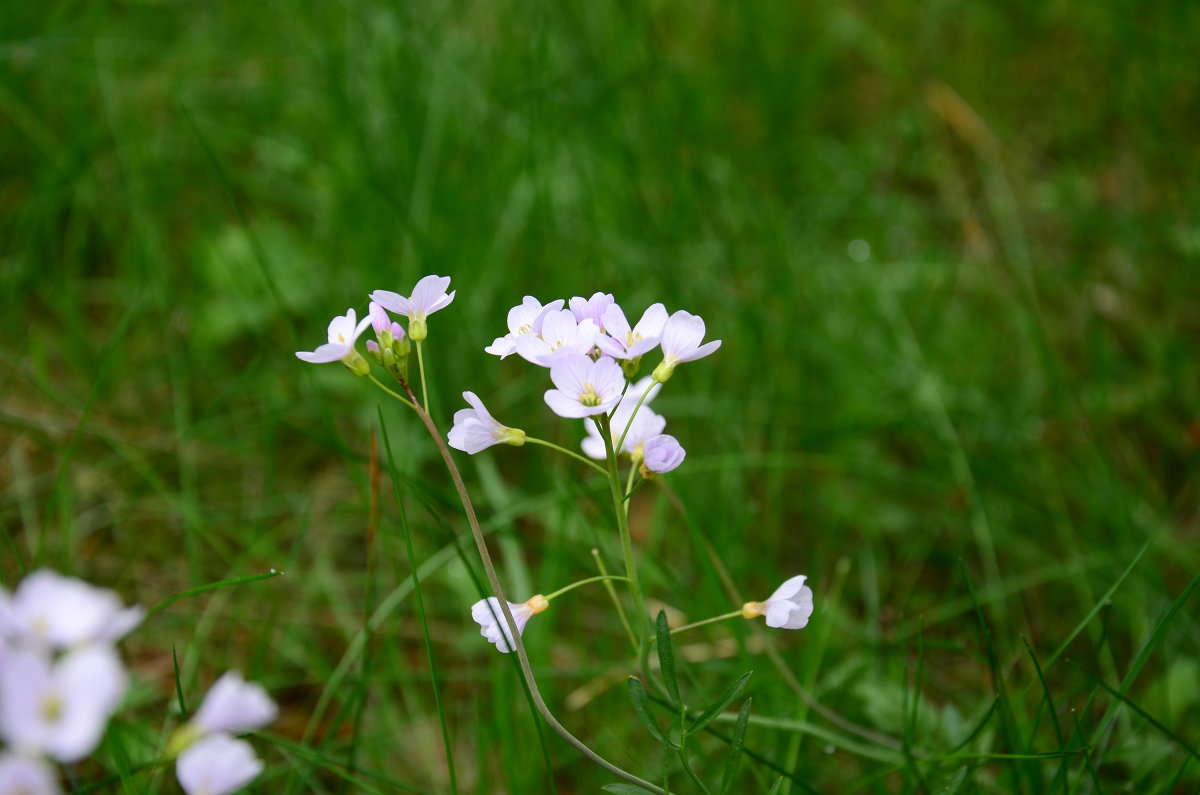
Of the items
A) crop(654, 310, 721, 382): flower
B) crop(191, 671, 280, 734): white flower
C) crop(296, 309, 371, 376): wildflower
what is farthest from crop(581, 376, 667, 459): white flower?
crop(191, 671, 280, 734): white flower

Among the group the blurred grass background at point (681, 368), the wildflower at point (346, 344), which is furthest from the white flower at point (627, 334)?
the blurred grass background at point (681, 368)

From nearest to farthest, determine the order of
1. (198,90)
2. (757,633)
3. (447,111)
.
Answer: (757,633) → (447,111) → (198,90)

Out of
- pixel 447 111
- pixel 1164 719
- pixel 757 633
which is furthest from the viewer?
pixel 447 111

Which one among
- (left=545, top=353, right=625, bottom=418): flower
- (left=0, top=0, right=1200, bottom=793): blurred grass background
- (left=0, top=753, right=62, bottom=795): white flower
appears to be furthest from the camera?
(left=0, top=0, right=1200, bottom=793): blurred grass background

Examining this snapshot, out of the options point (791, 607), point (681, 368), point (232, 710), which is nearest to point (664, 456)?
point (791, 607)

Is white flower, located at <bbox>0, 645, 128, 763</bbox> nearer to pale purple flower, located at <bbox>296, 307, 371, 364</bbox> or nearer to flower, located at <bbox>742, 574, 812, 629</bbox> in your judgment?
pale purple flower, located at <bbox>296, 307, 371, 364</bbox>

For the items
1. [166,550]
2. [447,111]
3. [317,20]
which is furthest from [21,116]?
[166,550]

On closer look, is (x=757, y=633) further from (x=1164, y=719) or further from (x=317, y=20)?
(x=317, y=20)
